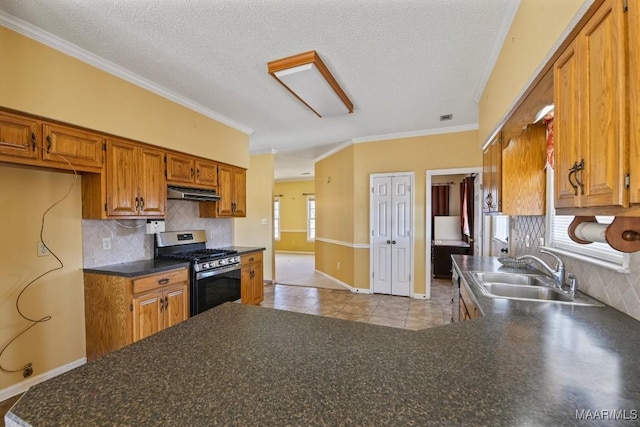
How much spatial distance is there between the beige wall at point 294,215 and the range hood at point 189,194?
6.46m

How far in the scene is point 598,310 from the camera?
1470mm

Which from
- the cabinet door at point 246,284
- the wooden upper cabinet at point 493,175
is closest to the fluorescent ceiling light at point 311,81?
the wooden upper cabinet at point 493,175

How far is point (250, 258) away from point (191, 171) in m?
1.37

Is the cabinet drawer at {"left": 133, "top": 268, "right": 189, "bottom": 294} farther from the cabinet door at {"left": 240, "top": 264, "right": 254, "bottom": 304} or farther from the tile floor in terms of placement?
the tile floor

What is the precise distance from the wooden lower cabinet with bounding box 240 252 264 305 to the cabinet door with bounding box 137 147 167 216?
1.24 m

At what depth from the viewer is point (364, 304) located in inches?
173

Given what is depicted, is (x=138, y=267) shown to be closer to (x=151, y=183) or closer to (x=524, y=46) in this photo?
(x=151, y=183)

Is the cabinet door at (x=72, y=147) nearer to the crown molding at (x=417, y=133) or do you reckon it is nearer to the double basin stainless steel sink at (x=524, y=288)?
the double basin stainless steel sink at (x=524, y=288)

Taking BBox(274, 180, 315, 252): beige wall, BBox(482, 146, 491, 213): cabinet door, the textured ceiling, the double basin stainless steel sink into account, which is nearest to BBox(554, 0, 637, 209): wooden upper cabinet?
the double basin stainless steel sink

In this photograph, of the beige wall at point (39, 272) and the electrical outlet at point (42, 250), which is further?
the electrical outlet at point (42, 250)

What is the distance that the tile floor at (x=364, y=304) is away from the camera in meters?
3.74

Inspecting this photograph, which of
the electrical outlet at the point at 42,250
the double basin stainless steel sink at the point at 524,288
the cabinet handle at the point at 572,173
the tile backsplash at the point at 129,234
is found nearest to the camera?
the cabinet handle at the point at 572,173

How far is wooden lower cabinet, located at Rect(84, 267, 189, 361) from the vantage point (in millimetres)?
2377

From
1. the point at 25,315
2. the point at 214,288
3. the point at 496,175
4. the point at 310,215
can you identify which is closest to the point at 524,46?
the point at 496,175
